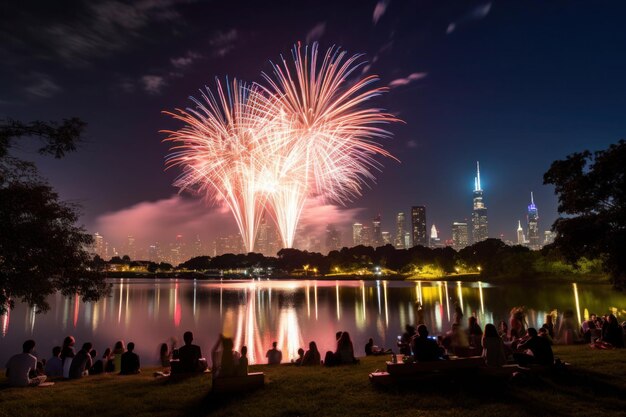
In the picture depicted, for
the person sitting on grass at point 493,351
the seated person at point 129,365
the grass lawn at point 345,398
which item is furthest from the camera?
the seated person at point 129,365

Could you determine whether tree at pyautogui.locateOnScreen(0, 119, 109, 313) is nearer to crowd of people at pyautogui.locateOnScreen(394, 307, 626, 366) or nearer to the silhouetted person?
the silhouetted person

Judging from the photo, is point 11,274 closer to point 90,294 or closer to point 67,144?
point 67,144

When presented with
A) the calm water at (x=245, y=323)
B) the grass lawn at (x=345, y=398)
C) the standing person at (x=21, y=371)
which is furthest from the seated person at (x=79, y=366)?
the calm water at (x=245, y=323)

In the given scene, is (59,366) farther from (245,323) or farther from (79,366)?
(245,323)

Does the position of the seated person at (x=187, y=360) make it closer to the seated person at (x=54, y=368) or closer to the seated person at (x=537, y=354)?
the seated person at (x=54, y=368)

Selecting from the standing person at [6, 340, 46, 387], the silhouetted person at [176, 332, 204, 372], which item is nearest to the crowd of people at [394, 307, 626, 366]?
the silhouetted person at [176, 332, 204, 372]

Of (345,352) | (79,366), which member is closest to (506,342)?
(345,352)

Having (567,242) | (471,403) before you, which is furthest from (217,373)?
(567,242)
